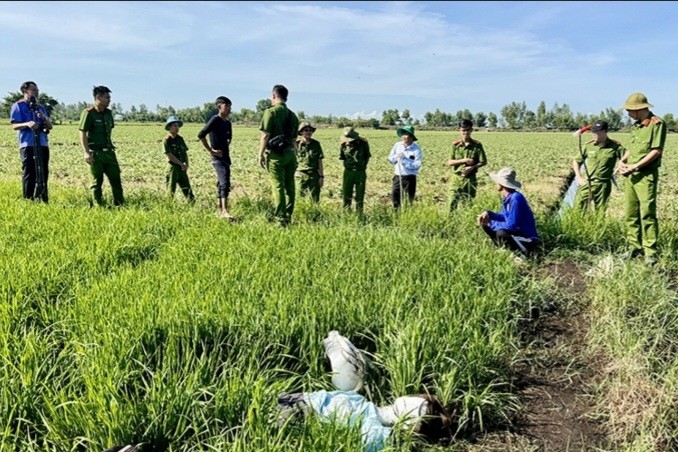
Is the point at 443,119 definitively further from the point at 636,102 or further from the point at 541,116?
the point at 636,102

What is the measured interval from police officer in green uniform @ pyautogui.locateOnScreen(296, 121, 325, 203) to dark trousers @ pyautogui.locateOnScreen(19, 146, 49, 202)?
4.01m

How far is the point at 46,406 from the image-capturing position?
2377 mm

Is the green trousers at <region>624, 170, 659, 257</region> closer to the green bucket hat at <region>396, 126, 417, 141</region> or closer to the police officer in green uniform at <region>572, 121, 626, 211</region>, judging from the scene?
the police officer in green uniform at <region>572, 121, 626, 211</region>

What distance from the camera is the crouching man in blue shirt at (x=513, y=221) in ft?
17.6

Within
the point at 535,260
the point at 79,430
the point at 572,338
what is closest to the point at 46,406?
the point at 79,430

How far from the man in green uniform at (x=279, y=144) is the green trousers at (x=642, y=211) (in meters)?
4.28

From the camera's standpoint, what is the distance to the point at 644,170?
218 inches

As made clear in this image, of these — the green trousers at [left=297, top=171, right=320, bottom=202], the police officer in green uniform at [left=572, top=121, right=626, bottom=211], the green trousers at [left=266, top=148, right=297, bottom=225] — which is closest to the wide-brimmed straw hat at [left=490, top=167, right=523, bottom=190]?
the police officer in green uniform at [left=572, top=121, right=626, bottom=211]

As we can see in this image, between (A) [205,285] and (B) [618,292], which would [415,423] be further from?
(B) [618,292]

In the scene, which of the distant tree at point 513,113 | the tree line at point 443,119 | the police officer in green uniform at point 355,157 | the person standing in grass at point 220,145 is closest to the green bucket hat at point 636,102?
the police officer in green uniform at point 355,157

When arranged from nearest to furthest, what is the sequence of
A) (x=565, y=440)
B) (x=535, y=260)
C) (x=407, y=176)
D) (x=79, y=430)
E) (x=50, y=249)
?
1. (x=79, y=430)
2. (x=565, y=440)
3. (x=50, y=249)
4. (x=535, y=260)
5. (x=407, y=176)

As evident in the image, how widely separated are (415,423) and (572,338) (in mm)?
2036

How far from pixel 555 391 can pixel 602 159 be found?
199 inches

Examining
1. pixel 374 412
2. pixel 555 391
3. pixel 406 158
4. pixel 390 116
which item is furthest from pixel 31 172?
pixel 390 116
